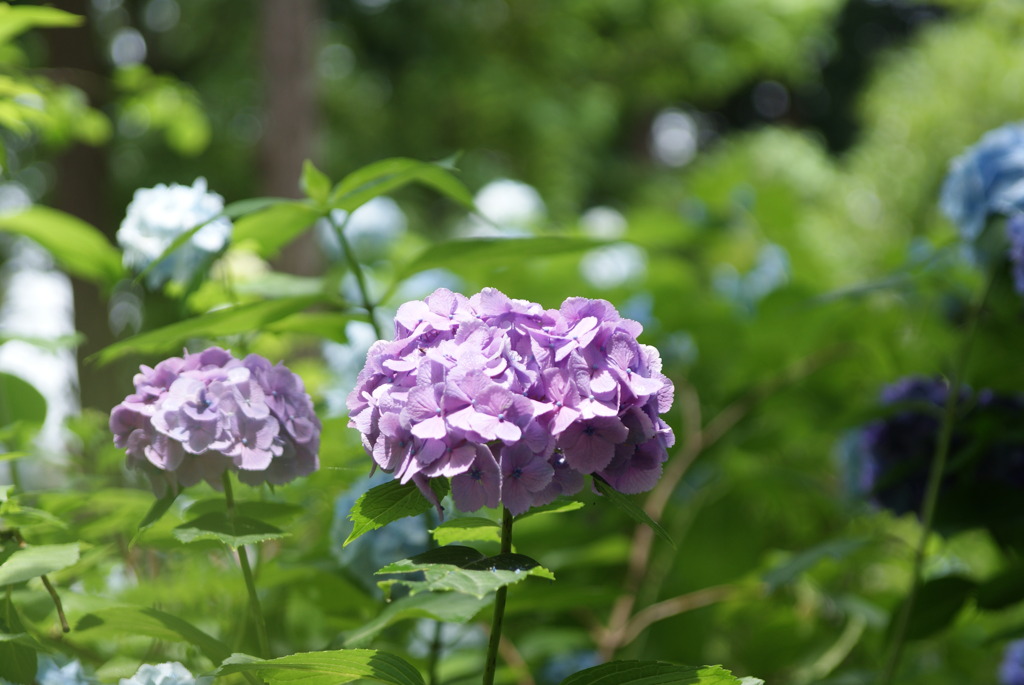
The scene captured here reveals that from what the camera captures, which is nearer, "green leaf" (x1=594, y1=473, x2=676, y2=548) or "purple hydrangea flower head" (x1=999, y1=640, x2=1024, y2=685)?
"green leaf" (x1=594, y1=473, x2=676, y2=548)

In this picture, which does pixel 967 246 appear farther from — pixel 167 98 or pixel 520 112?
pixel 520 112

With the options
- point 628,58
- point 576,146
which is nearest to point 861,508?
point 576,146

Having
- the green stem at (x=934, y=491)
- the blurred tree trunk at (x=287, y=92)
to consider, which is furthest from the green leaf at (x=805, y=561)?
the blurred tree trunk at (x=287, y=92)

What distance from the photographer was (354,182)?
797mm

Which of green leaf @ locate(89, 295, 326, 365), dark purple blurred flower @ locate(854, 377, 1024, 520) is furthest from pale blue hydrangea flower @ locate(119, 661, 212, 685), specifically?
dark purple blurred flower @ locate(854, 377, 1024, 520)

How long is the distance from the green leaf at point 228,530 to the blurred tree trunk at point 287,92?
358cm

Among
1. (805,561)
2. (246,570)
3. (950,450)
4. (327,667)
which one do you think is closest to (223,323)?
(246,570)

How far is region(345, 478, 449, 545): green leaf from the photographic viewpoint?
511 millimetres

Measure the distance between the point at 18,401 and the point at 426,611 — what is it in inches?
18.7

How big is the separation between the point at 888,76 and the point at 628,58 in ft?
16.1

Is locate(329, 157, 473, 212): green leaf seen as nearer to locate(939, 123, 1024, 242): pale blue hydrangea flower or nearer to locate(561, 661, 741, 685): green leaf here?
locate(561, 661, 741, 685): green leaf

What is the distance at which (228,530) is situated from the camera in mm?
621

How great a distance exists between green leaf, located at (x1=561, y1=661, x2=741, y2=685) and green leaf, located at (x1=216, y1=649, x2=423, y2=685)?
0.10m

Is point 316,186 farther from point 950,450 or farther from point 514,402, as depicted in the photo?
point 950,450
